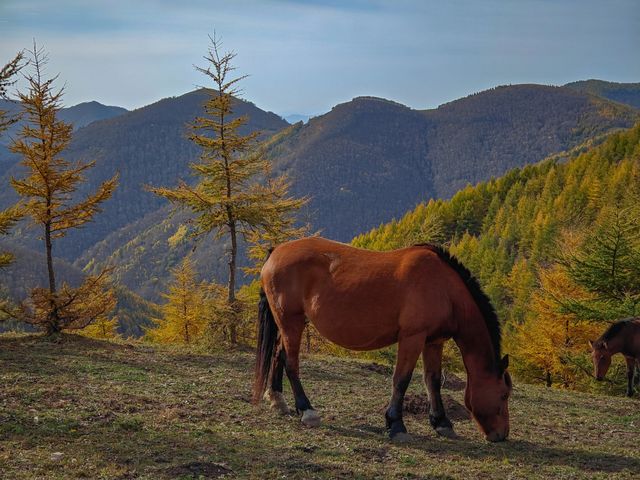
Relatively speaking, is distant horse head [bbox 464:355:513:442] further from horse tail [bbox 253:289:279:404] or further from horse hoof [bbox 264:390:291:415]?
horse tail [bbox 253:289:279:404]

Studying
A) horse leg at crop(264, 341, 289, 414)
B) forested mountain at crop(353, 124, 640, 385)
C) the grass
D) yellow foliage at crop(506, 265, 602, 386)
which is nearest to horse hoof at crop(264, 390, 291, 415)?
horse leg at crop(264, 341, 289, 414)

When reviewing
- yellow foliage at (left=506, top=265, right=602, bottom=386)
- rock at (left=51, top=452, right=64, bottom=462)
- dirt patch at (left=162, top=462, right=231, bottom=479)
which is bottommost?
yellow foliage at (left=506, top=265, right=602, bottom=386)

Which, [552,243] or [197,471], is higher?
[552,243]

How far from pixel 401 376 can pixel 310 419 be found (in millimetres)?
1727

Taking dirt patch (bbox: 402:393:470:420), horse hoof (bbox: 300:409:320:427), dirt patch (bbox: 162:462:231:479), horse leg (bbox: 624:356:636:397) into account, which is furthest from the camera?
horse leg (bbox: 624:356:636:397)

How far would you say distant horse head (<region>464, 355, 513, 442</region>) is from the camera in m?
8.92

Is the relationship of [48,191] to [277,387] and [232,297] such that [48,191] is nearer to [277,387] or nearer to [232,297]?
[232,297]

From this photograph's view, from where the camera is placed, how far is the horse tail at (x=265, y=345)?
1045cm

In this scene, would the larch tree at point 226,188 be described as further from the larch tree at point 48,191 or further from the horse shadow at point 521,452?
the horse shadow at point 521,452

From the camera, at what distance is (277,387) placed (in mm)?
10453

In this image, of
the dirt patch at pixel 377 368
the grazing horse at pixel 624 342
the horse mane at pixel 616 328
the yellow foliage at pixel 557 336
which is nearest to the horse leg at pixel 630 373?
the grazing horse at pixel 624 342

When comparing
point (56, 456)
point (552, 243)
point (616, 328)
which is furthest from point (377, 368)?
point (552, 243)

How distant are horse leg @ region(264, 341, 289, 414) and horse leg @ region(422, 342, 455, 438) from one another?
249 centimetres

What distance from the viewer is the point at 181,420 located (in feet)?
30.9
